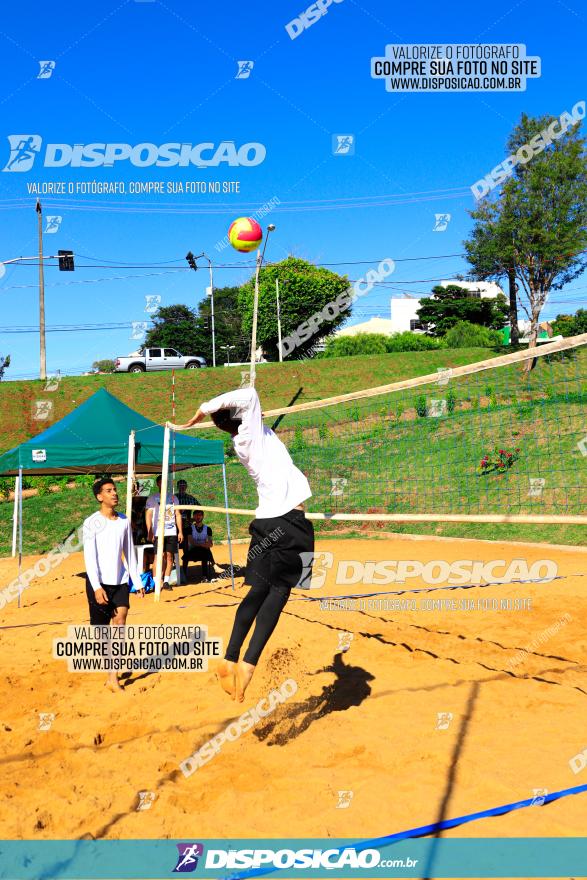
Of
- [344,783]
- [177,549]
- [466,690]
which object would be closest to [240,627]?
[344,783]

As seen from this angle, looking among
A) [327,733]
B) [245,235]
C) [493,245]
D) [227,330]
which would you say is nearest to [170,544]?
[245,235]

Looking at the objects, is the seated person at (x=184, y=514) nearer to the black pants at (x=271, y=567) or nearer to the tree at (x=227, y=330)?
the black pants at (x=271, y=567)

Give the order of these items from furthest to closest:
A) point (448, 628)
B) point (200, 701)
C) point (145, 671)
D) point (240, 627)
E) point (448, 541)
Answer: point (448, 541) → point (448, 628) → point (145, 671) → point (200, 701) → point (240, 627)

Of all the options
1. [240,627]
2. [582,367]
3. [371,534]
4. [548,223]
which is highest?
[548,223]

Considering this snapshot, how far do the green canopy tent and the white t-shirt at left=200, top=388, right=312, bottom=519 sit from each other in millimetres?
6054

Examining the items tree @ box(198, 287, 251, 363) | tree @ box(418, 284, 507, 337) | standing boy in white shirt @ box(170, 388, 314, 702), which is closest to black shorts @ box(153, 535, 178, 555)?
standing boy in white shirt @ box(170, 388, 314, 702)

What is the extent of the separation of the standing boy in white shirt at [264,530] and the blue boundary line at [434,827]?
1230mm

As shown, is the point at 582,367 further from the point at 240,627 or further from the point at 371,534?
the point at 240,627

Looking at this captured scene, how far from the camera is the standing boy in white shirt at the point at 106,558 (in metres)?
5.91

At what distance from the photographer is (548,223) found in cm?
3050

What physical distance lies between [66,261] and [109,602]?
18587 millimetres

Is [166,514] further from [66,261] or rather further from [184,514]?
[66,261]

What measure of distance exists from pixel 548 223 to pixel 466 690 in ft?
96.2

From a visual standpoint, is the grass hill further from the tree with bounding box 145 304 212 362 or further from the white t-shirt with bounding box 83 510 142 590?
the tree with bounding box 145 304 212 362
